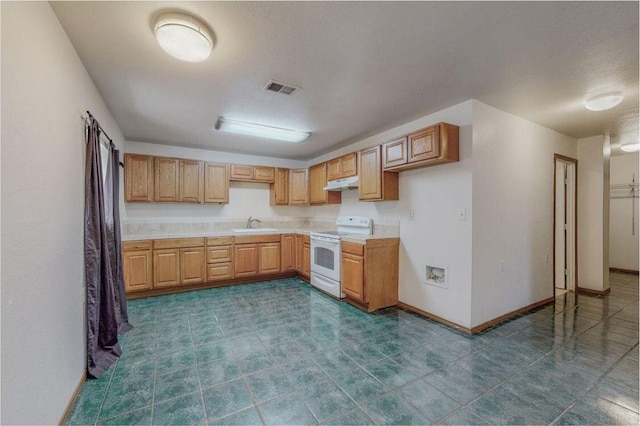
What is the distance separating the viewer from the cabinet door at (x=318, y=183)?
16.3ft

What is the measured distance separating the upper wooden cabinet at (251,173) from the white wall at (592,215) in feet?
17.2

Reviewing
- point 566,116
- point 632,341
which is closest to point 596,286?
point 632,341

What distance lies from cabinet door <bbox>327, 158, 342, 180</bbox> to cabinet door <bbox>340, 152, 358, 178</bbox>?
59 millimetres

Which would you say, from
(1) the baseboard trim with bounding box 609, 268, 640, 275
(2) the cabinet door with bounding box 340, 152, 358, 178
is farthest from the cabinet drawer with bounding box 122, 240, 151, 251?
(1) the baseboard trim with bounding box 609, 268, 640, 275

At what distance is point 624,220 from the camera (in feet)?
18.8

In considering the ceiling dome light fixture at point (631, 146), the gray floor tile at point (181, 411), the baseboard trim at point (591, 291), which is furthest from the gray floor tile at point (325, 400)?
the ceiling dome light fixture at point (631, 146)

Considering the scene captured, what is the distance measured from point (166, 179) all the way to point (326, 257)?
2.91m

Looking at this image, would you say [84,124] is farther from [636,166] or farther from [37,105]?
[636,166]

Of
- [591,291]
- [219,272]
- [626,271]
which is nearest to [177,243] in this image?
[219,272]

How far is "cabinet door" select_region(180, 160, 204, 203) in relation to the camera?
465 cm

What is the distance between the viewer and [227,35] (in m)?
1.84

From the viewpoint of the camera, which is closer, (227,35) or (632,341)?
(227,35)

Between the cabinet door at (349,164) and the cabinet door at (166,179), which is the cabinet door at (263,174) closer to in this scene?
the cabinet door at (166,179)

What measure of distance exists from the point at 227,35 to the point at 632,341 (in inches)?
177
